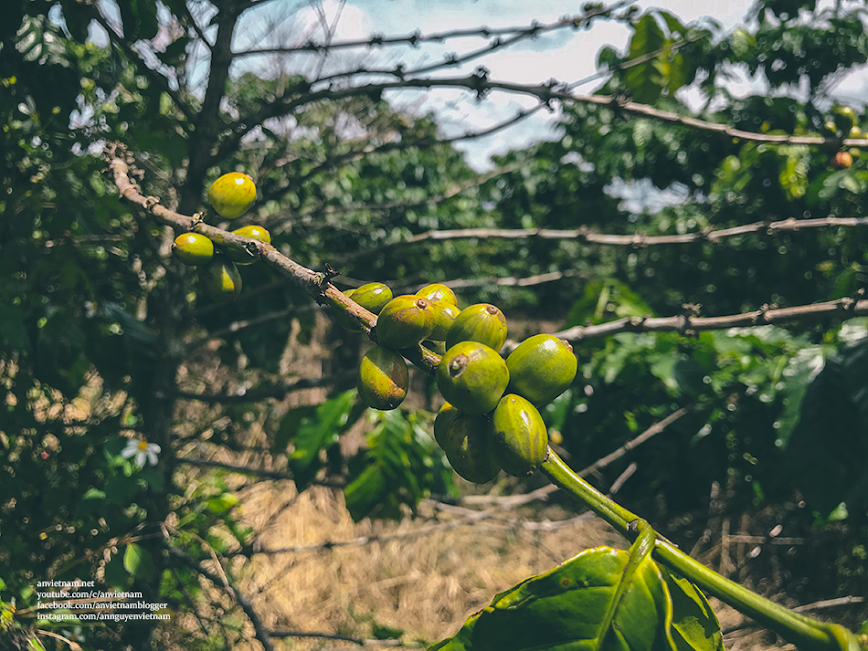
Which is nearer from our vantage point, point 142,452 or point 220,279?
point 220,279

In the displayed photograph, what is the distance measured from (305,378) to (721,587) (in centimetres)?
203

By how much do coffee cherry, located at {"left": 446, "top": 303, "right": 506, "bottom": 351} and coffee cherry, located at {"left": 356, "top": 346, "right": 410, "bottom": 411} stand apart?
11cm

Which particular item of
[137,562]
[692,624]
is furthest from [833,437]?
[137,562]

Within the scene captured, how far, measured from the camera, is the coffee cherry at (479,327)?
0.87m

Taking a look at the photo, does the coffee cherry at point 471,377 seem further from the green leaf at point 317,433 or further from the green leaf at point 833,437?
the green leaf at point 833,437

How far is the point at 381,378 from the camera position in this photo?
0.84m

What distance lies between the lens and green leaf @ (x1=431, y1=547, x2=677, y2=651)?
2.31ft

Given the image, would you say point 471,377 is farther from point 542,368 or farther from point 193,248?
point 193,248

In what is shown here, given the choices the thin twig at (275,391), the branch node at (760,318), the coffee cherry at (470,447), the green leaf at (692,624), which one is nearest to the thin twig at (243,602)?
the thin twig at (275,391)

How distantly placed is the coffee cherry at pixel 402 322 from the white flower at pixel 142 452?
1.56 metres

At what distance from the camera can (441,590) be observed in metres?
5.80

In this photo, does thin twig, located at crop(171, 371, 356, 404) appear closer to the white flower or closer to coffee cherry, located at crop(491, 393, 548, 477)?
the white flower

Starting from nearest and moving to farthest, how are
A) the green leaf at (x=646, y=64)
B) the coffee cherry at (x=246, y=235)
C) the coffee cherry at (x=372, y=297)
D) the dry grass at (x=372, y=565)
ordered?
the coffee cherry at (x=372, y=297), the coffee cherry at (x=246, y=235), the green leaf at (x=646, y=64), the dry grass at (x=372, y=565)

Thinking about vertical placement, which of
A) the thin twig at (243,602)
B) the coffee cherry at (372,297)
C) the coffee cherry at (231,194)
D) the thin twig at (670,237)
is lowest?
the thin twig at (243,602)
